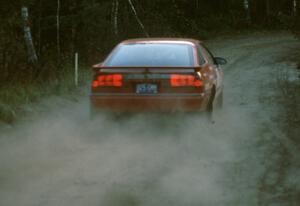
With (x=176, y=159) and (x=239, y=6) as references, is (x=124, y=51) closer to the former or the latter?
(x=176, y=159)

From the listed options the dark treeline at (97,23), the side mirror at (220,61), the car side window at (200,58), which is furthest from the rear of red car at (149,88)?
the dark treeline at (97,23)

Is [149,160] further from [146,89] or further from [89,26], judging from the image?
[89,26]

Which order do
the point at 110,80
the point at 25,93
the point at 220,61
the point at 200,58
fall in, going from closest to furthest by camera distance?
1. the point at 110,80
2. the point at 200,58
3. the point at 220,61
4. the point at 25,93

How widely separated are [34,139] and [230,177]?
4.02 meters

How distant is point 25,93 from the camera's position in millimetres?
14906

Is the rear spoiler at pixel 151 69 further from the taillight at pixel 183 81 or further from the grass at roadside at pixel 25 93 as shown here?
the grass at roadside at pixel 25 93

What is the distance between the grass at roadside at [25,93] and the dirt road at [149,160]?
0.33 meters

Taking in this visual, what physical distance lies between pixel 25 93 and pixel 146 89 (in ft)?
16.5

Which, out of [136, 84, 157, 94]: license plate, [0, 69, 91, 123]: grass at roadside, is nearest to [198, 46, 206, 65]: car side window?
[136, 84, 157, 94]: license plate

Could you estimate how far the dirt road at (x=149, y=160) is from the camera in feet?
23.0

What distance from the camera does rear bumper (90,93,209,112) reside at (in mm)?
10570

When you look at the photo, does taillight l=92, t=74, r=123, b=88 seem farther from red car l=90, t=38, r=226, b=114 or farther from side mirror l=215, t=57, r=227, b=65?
side mirror l=215, t=57, r=227, b=65

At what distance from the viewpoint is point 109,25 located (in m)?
28.8

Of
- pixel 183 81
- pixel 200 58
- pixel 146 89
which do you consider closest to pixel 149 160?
pixel 146 89
